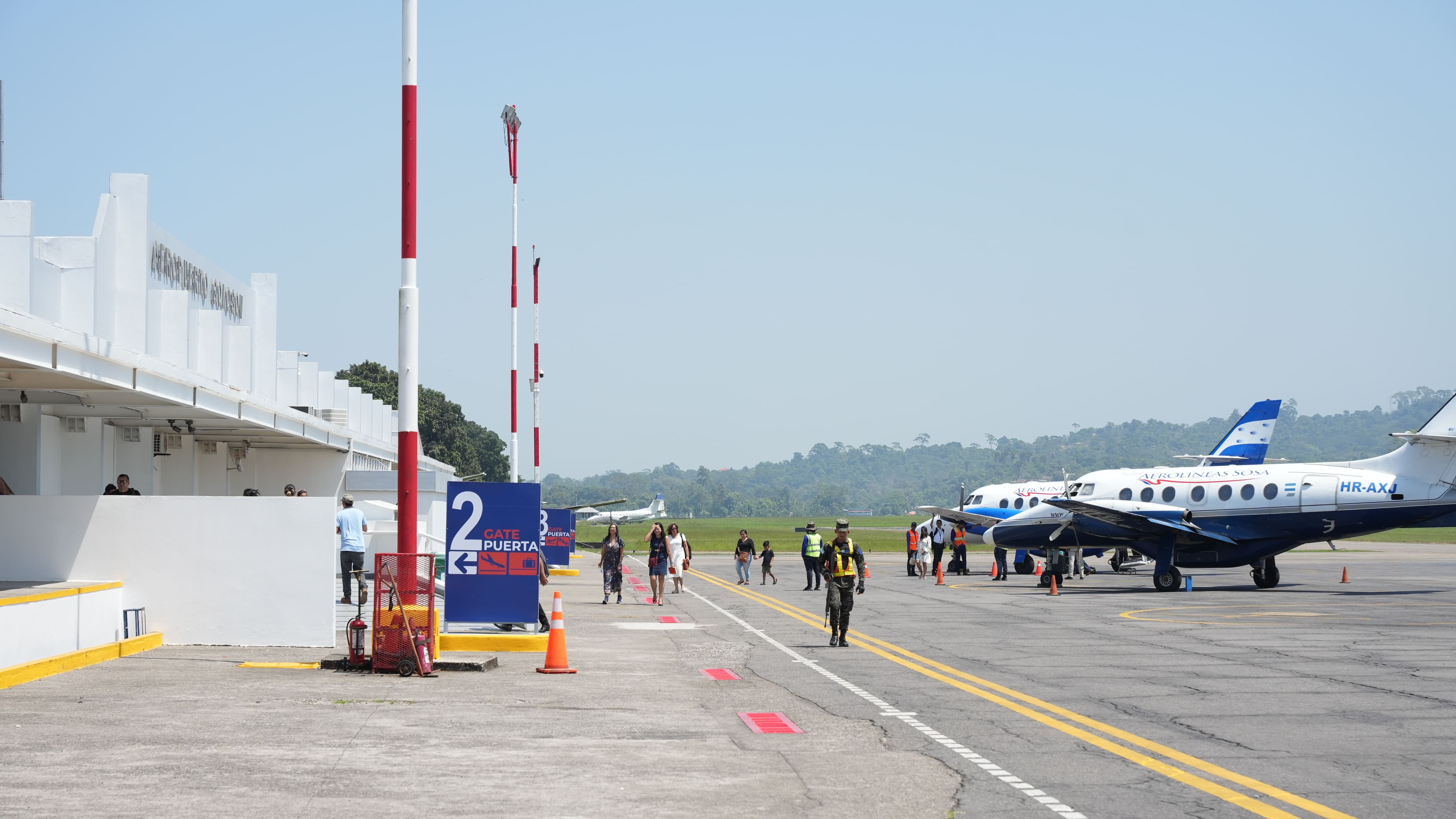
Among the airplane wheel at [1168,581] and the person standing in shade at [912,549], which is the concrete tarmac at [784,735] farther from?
the person standing in shade at [912,549]

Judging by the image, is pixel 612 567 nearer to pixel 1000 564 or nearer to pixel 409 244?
pixel 409 244

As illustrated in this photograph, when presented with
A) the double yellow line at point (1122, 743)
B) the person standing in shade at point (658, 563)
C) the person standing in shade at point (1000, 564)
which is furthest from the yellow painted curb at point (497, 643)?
the person standing in shade at point (1000, 564)

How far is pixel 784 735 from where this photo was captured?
1014cm

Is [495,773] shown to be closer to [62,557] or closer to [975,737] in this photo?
[975,737]

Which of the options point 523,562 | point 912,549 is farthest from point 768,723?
point 912,549

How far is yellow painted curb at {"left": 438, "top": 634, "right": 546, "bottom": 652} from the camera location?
1655 cm

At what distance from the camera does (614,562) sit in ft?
89.6

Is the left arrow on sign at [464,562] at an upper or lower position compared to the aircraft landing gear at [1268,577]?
upper

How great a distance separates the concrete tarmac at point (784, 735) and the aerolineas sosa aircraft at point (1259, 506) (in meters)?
11.3

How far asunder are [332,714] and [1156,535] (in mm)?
25262

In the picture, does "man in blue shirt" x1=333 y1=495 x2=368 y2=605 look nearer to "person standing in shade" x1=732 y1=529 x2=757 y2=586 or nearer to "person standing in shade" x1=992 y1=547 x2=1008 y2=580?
"person standing in shade" x1=732 y1=529 x2=757 y2=586

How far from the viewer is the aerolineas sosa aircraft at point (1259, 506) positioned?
2959 centimetres

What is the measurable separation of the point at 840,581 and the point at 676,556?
13.4 meters

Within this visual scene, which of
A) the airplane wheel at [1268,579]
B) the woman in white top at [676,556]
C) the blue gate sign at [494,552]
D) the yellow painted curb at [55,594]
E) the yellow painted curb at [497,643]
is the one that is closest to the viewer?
the yellow painted curb at [55,594]
